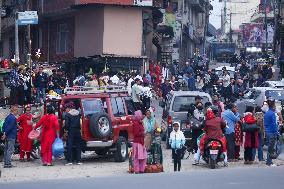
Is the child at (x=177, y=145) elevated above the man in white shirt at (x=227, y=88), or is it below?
below

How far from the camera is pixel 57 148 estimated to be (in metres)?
20.8

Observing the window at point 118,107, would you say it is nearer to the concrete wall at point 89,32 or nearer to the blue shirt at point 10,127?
the blue shirt at point 10,127

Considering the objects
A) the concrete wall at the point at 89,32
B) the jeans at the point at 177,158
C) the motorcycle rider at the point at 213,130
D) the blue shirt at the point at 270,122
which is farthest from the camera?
the concrete wall at the point at 89,32

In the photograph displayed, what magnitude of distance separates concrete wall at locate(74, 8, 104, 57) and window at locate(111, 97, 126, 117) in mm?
21016

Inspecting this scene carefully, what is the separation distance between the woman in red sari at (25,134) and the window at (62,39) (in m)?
25.5

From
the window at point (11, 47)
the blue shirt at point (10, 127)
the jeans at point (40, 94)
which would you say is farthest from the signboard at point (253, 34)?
the blue shirt at point (10, 127)

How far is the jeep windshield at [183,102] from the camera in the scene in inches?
948

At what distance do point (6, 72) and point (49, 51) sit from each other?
16.0 m

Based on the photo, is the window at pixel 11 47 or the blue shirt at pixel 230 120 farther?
the window at pixel 11 47

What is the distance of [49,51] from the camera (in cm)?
4931

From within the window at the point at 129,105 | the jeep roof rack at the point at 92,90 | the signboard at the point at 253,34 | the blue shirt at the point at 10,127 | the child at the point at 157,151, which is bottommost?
the child at the point at 157,151

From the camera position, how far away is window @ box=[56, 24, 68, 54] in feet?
156

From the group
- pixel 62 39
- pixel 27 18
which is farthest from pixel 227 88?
pixel 62 39

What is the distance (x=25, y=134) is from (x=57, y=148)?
4.78 feet
